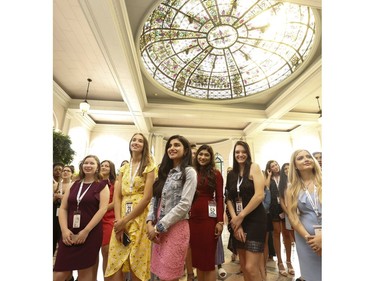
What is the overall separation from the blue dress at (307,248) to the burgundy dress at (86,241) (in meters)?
1.88

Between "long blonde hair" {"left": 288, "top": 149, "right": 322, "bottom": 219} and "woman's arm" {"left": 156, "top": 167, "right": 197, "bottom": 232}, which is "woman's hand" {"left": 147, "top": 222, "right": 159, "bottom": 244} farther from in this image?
"long blonde hair" {"left": 288, "top": 149, "right": 322, "bottom": 219}

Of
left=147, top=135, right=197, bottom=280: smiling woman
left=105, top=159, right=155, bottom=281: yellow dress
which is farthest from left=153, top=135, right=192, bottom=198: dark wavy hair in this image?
left=105, top=159, right=155, bottom=281: yellow dress

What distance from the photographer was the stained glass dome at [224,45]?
5918mm

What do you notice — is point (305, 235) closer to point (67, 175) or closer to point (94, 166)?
point (94, 166)

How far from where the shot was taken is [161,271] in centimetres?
173

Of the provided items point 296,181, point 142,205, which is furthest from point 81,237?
point 296,181

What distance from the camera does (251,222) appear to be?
7.45ft

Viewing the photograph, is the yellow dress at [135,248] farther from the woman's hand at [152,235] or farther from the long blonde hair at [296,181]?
the long blonde hair at [296,181]

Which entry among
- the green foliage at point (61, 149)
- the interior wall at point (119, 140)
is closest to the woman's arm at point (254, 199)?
the green foliage at point (61, 149)

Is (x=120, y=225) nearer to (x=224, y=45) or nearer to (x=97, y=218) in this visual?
(x=97, y=218)

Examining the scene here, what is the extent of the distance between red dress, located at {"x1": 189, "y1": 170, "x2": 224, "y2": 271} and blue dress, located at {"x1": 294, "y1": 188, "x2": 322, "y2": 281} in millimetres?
766

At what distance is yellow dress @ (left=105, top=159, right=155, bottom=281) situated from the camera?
6.41 ft
